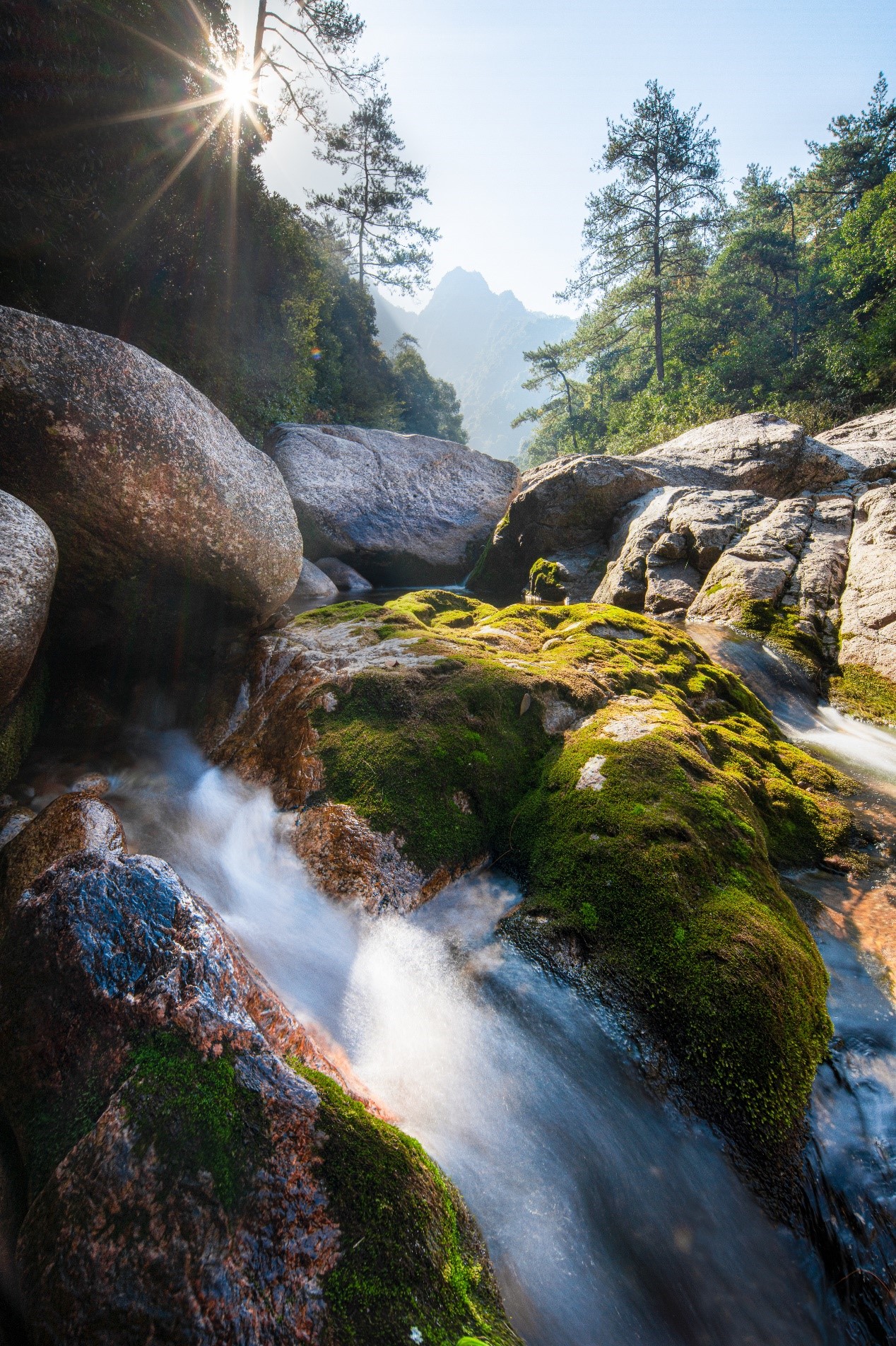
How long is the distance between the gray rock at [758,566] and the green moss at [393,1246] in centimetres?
794

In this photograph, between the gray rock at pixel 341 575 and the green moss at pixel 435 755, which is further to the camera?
the gray rock at pixel 341 575

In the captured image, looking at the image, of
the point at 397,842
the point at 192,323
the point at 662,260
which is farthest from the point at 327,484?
the point at 662,260

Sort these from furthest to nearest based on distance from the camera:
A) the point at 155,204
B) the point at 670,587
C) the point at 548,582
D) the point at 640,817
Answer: the point at 548,582 < the point at 155,204 < the point at 670,587 < the point at 640,817

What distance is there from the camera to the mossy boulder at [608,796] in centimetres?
252

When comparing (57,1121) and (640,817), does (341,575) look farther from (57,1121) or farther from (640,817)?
(57,1121)

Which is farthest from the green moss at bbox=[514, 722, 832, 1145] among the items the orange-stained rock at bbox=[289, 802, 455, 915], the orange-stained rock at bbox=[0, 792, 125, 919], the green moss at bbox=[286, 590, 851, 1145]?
the orange-stained rock at bbox=[0, 792, 125, 919]

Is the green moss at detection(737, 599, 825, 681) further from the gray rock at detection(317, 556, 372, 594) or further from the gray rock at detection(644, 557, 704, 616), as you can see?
the gray rock at detection(317, 556, 372, 594)

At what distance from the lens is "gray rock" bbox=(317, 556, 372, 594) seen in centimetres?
1501

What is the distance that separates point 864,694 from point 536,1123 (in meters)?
6.51

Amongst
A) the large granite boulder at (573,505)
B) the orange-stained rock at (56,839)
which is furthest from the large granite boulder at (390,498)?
the orange-stained rock at (56,839)

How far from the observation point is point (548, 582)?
11766 millimetres

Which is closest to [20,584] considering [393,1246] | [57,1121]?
[57,1121]

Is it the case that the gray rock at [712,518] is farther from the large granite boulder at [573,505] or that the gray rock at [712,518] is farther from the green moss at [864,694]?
the green moss at [864,694]

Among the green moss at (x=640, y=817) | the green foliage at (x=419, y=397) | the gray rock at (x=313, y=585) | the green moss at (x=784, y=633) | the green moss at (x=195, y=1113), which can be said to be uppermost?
Answer: the green foliage at (x=419, y=397)
